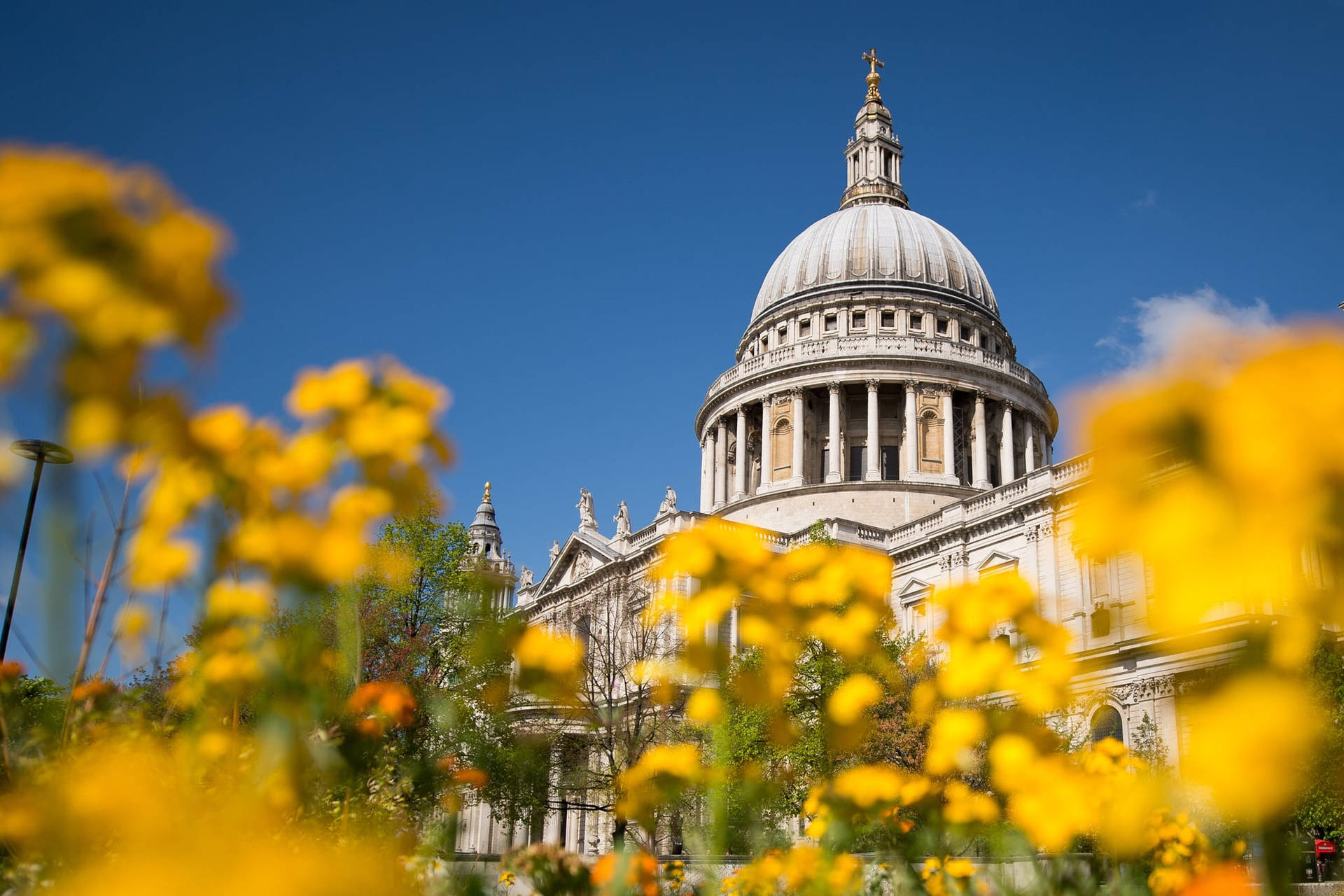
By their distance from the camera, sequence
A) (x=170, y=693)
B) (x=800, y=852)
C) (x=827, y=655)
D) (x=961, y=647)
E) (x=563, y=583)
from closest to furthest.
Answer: (x=961, y=647)
(x=170, y=693)
(x=800, y=852)
(x=827, y=655)
(x=563, y=583)

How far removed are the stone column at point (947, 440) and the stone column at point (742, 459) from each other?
11740 millimetres

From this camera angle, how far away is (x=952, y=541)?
4541 centimetres

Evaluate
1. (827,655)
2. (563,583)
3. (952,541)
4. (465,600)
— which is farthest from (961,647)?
(563,583)

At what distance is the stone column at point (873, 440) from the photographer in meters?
58.0

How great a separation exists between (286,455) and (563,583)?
54.9 meters

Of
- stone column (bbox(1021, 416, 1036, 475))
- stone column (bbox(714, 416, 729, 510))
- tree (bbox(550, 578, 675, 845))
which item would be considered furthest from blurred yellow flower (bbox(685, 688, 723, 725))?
stone column (bbox(1021, 416, 1036, 475))

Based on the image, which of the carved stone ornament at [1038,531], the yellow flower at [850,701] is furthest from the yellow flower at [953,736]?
the carved stone ornament at [1038,531]

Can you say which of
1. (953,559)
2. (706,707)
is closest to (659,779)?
(706,707)

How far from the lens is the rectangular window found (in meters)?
61.1

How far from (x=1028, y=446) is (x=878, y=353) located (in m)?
11.3

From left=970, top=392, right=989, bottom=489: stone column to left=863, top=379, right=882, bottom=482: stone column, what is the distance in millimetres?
5235

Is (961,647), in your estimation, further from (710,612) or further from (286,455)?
(286,455)

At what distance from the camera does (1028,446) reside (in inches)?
2514

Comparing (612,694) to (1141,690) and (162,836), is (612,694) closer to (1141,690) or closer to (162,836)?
(1141,690)
